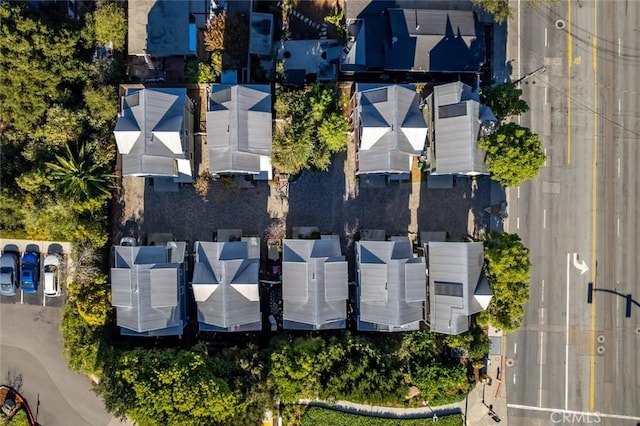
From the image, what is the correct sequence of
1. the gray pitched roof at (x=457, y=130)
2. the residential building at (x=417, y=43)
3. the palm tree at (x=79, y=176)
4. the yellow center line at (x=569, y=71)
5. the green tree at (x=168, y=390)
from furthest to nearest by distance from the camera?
the yellow center line at (x=569, y=71) → the residential building at (x=417, y=43) → the palm tree at (x=79, y=176) → the gray pitched roof at (x=457, y=130) → the green tree at (x=168, y=390)

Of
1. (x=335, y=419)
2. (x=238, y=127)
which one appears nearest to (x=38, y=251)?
(x=238, y=127)

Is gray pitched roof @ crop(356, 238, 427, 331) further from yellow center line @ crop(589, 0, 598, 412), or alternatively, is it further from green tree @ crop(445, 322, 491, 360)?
yellow center line @ crop(589, 0, 598, 412)

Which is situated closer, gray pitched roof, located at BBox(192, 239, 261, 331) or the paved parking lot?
gray pitched roof, located at BBox(192, 239, 261, 331)

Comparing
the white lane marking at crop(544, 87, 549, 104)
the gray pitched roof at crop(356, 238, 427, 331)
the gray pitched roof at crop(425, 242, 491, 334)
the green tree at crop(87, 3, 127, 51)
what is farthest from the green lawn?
the green tree at crop(87, 3, 127, 51)

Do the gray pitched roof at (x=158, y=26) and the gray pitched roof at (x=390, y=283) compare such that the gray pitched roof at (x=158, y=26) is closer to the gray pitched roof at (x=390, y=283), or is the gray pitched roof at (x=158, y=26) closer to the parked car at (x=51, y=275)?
the parked car at (x=51, y=275)

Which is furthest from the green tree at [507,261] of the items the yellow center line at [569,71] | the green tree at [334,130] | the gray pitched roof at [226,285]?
the gray pitched roof at [226,285]

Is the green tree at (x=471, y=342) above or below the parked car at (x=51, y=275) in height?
below

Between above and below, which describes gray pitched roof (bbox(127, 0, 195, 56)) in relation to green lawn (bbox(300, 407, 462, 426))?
above
